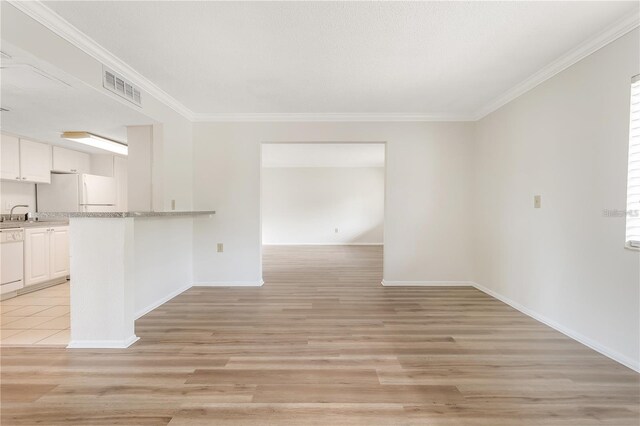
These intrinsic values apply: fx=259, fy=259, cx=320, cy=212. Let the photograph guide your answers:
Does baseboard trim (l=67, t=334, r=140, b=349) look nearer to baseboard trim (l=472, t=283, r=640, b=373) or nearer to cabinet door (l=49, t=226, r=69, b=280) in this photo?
cabinet door (l=49, t=226, r=69, b=280)

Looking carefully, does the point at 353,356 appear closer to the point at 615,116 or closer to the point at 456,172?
the point at 615,116

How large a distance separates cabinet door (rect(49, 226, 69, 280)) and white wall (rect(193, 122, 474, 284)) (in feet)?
6.81

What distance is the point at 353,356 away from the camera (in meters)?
1.88

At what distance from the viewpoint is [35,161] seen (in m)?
3.80

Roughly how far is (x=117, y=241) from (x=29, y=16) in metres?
1.50

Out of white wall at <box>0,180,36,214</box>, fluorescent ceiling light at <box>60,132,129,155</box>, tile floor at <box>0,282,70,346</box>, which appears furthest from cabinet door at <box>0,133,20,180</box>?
tile floor at <box>0,282,70,346</box>

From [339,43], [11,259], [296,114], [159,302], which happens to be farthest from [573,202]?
[11,259]

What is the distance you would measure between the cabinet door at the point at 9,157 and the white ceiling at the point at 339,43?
261 centimetres

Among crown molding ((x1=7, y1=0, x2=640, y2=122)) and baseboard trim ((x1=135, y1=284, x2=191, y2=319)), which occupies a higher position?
crown molding ((x1=7, y1=0, x2=640, y2=122))

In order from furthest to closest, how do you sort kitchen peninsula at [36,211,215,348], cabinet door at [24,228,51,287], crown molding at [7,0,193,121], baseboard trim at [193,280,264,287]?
baseboard trim at [193,280,264,287]
cabinet door at [24,228,51,287]
kitchen peninsula at [36,211,215,348]
crown molding at [7,0,193,121]

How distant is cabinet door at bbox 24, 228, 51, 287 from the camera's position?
335 cm

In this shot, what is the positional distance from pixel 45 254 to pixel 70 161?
5.32ft

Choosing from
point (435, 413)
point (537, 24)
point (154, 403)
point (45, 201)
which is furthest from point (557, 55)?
point (45, 201)

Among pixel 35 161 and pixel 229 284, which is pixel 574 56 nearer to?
pixel 229 284
